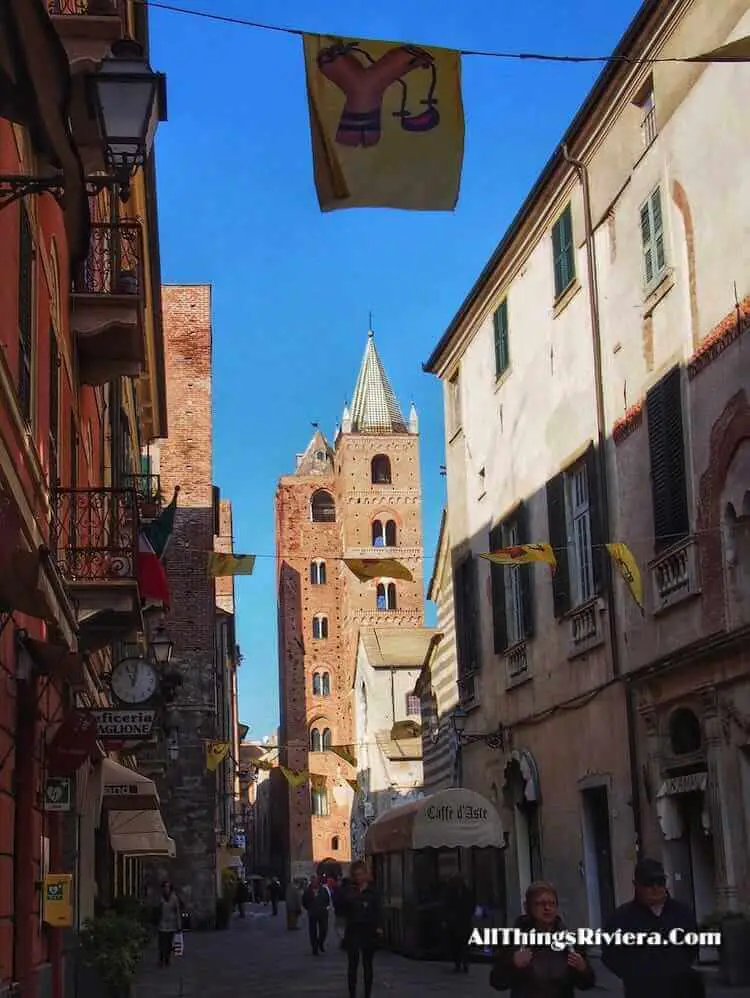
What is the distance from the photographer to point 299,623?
316 ft

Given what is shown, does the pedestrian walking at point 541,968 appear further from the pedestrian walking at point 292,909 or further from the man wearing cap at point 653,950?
the pedestrian walking at point 292,909

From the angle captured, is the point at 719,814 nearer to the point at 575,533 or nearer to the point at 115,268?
the point at 575,533

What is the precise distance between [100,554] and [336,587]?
8283cm

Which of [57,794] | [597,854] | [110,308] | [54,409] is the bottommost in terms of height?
[597,854]

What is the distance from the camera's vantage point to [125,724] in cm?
1620

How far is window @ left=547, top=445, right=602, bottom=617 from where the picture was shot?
1961 cm

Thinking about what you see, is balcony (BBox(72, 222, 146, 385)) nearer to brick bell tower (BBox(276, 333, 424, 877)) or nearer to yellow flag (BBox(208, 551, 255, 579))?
yellow flag (BBox(208, 551, 255, 579))

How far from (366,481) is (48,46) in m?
88.8

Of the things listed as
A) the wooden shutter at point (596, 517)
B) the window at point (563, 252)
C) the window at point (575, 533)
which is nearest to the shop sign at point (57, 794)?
the wooden shutter at point (596, 517)

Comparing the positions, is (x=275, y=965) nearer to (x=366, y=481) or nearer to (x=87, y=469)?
(x=87, y=469)

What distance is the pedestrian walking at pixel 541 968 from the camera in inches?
264

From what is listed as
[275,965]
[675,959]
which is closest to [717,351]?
[675,959]

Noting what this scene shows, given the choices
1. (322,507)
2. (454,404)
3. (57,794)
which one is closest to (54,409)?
(57,794)

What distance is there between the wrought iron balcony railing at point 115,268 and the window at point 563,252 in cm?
672
